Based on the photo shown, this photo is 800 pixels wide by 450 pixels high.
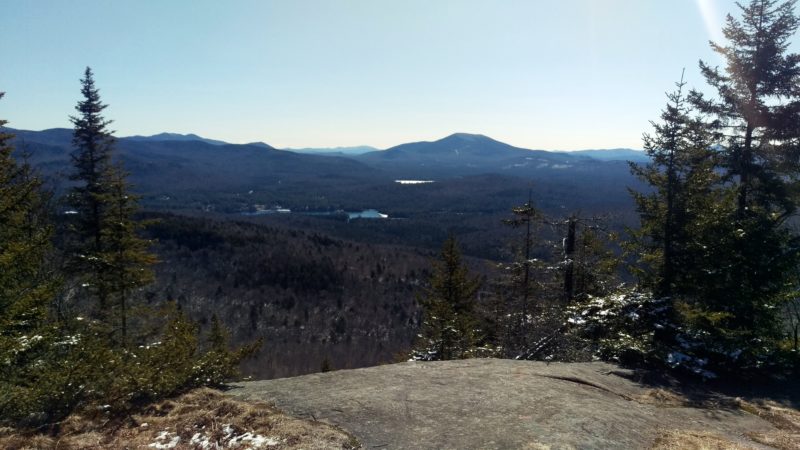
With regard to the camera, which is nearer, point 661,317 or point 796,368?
point 796,368

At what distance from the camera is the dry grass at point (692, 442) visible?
661cm

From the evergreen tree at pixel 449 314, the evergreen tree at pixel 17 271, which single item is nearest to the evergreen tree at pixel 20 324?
the evergreen tree at pixel 17 271

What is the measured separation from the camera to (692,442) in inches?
267

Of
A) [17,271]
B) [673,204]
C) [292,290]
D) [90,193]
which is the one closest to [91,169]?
[90,193]

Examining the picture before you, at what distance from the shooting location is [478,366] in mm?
9961

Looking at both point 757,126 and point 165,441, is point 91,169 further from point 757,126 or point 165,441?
point 757,126

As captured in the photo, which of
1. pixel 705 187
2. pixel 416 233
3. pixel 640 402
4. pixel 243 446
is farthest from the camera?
pixel 416 233

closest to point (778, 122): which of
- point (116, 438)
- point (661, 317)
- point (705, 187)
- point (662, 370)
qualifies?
point (705, 187)

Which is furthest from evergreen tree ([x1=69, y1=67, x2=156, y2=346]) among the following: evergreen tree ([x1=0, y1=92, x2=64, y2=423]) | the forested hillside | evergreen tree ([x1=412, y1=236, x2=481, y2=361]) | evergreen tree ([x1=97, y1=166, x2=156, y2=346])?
the forested hillside

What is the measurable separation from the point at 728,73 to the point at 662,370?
13.2 meters

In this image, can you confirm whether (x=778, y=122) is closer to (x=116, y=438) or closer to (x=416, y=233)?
(x=116, y=438)

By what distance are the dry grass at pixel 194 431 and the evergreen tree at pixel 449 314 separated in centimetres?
1097

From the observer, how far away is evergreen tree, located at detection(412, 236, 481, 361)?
62.2ft

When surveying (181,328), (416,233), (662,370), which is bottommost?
(416,233)
